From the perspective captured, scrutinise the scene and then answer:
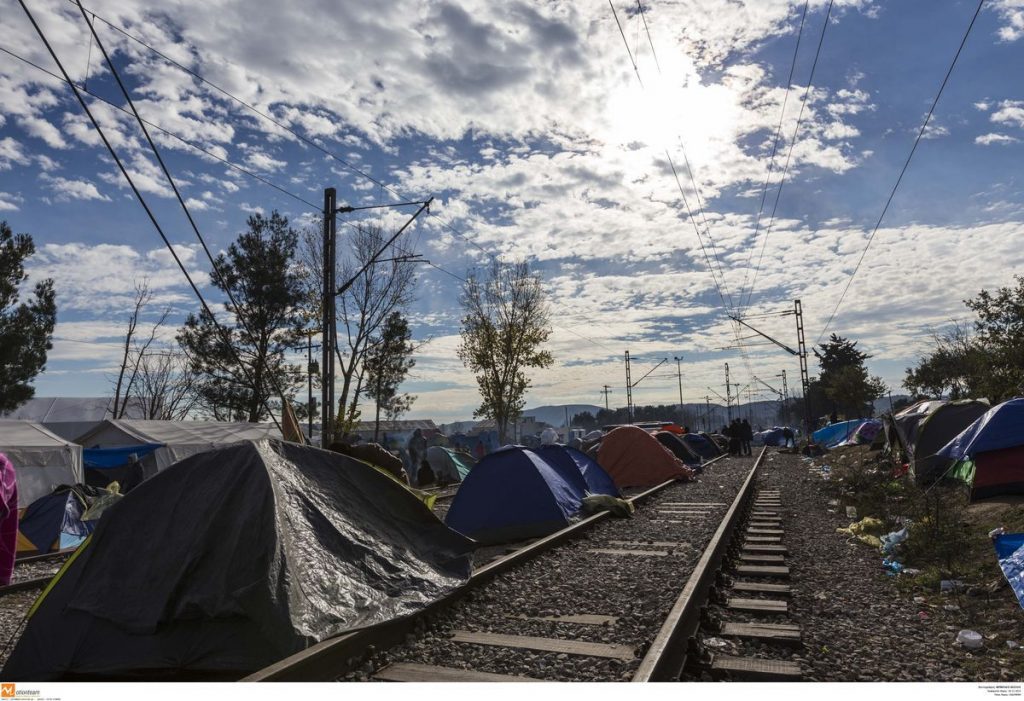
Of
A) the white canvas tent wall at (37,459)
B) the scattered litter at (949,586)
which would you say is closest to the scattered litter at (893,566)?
the scattered litter at (949,586)

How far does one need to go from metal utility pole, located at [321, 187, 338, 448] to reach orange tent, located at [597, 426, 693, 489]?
8292mm

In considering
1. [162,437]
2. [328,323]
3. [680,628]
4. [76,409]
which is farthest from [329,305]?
[76,409]

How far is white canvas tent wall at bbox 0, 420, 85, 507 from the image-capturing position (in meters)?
13.3

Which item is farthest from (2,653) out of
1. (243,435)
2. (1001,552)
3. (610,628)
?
(243,435)

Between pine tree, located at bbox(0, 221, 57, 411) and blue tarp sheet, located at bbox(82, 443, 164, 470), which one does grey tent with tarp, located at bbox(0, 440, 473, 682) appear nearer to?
blue tarp sheet, located at bbox(82, 443, 164, 470)

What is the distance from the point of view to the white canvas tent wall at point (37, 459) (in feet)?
43.7

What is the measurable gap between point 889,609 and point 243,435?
1972 cm

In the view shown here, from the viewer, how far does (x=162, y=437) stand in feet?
60.1

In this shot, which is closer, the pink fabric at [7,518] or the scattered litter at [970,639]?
the scattered litter at [970,639]

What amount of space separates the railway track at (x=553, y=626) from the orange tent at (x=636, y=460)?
10405 millimetres

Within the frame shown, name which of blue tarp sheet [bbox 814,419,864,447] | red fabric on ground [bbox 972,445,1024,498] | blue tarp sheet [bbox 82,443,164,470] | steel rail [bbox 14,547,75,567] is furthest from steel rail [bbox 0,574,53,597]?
blue tarp sheet [bbox 814,419,864,447]

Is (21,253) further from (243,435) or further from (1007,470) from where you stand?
(1007,470)

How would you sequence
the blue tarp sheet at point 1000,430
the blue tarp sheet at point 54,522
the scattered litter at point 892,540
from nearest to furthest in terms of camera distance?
the scattered litter at point 892,540 < the blue tarp sheet at point 1000,430 < the blue tarp sheet at point 54,522

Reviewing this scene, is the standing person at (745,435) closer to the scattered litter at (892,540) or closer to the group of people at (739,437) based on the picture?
the group of people at (739,437)
